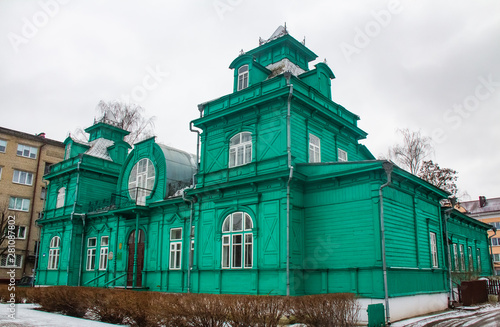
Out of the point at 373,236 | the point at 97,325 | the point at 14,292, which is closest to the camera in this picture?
the point at 97,325

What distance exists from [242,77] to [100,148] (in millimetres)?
14881

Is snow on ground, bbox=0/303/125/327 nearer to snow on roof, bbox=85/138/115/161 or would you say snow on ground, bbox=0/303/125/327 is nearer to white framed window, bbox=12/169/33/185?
snow on roof, bbox=85/138/115/161

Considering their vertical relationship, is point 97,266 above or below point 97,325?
above

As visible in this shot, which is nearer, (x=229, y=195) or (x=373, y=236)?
(x=373, y=236)

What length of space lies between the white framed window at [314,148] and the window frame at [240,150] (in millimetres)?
2457

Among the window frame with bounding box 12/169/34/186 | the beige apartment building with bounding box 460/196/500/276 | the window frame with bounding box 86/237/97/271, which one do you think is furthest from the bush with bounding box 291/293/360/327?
the beige apartment building with bounding box 460/196/500/276

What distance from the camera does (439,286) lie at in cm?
1736

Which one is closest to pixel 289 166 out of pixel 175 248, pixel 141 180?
pixel 175 248

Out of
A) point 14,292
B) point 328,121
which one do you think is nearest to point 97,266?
point 14,292

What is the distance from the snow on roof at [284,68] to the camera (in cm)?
1955

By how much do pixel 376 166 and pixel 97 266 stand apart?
1785 centimetres

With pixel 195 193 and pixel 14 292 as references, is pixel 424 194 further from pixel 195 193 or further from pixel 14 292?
pixel 14 292

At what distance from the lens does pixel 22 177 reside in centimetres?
3816

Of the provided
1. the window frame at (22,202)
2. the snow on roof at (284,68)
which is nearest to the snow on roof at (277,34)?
the snow on roof at (284,68)
